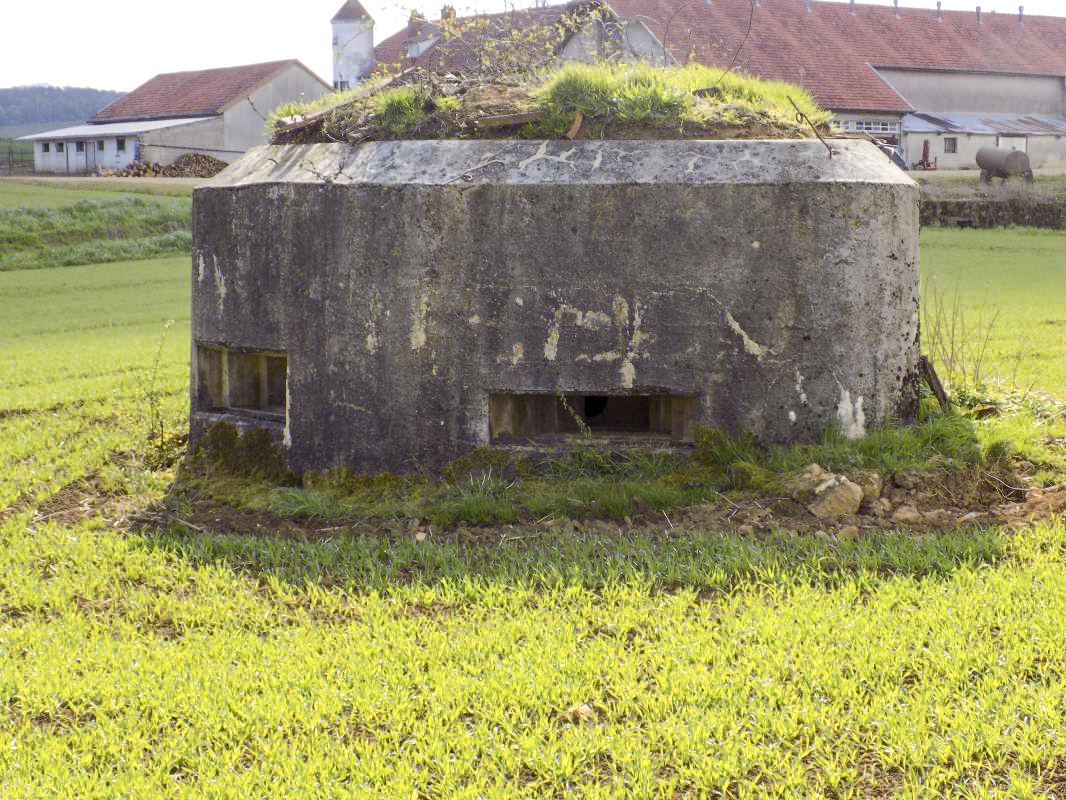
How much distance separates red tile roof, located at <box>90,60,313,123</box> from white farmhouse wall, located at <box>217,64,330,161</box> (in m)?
0.42

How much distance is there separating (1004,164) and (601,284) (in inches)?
1238

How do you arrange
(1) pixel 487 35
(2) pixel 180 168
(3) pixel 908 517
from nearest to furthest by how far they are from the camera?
(3) pixel 908 517
(1) pixel 487 35
(2) pixel 180 168

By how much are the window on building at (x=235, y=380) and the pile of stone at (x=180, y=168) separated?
39.0m

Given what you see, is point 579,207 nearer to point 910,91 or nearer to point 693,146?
point 693,146

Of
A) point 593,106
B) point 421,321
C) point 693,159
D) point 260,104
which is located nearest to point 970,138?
point 260,104

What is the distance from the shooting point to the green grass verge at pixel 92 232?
86.6ft

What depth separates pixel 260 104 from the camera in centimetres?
4969

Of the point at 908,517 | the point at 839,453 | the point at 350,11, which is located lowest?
the point at 908,517

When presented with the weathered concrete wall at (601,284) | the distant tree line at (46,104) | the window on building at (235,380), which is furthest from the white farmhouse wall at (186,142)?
the distant tree line at (46,104)

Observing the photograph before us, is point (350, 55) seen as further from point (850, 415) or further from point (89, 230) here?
point (850, 415)

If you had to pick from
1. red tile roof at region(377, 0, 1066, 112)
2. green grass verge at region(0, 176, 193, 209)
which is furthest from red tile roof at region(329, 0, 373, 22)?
green grass verge at region(0, 176, 193, 209)

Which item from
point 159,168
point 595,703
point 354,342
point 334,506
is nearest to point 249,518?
point 334,506

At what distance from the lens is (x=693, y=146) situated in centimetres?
591

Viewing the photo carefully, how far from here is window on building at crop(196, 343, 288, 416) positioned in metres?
6.94
